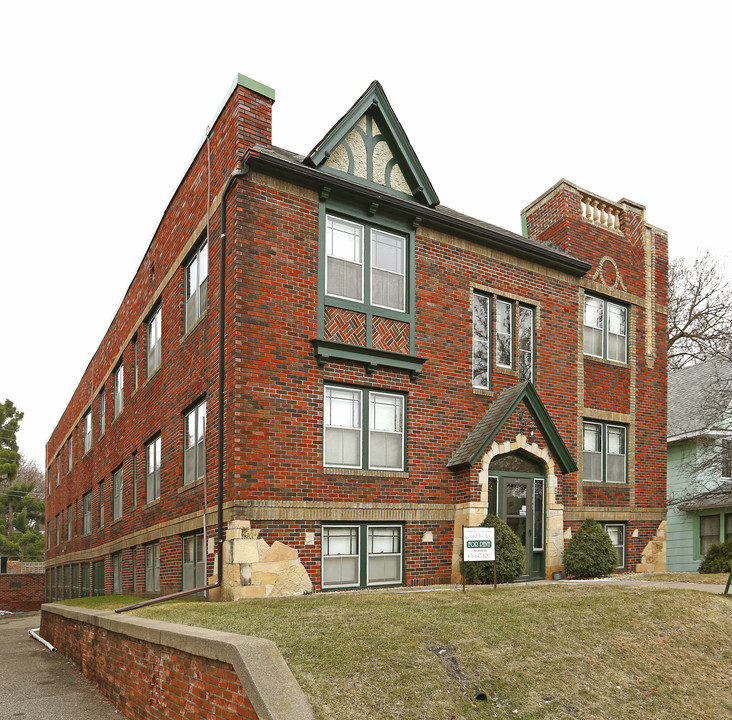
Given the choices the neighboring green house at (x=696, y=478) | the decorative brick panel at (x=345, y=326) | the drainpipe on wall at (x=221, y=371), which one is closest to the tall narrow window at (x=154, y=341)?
the drainpipe on wall at (x=221, y=371)

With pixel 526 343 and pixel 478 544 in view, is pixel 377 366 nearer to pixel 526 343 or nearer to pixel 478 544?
pixel 478 544

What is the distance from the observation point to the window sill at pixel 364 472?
565 inches

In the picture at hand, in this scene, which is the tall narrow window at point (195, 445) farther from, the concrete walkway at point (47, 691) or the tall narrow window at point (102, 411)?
the tall narrow window at point (102, 411)

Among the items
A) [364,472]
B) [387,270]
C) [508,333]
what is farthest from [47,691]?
[508,333]

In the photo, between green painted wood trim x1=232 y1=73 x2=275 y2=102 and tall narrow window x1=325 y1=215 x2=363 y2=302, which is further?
tall narrow window x1=325 y1=215 x2=363 y2=302

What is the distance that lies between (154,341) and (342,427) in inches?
317

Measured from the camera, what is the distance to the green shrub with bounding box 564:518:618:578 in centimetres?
1673

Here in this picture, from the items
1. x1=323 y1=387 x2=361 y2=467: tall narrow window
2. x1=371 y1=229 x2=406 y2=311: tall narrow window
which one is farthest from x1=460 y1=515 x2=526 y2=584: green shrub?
x1=371 y1=229 x2=406 y2=311: tall narrow window

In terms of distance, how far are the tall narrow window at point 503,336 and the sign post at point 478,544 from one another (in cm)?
570

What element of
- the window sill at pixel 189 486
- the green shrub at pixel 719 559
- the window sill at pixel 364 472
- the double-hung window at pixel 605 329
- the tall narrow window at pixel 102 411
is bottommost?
the green shrub at pixel 719 559

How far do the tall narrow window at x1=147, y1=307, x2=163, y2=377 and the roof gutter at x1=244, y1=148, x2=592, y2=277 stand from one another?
7.13 meters

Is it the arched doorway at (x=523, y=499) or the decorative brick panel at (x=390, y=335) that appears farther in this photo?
the arched doorway at (x=523, y=499)

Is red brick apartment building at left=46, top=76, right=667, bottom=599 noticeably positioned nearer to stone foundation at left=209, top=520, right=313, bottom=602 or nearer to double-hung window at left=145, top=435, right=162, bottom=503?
double-hung window at left=145, top=435, right=162, bottom=503

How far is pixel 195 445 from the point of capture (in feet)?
52.7
